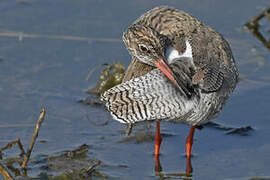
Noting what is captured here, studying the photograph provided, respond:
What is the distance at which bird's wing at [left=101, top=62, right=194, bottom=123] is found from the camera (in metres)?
5.66

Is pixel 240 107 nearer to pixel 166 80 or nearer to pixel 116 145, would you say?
pixel 116 145

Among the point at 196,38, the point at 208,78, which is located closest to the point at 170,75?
the point at 208,78

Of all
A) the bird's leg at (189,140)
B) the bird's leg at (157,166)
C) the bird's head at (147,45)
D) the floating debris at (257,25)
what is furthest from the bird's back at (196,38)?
the floating debris at (257,25)

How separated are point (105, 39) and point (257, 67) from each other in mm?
2059

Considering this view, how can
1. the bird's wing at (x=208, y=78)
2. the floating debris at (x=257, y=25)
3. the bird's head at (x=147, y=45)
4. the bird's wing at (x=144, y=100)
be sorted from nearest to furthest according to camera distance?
1. the bird's wing at (x=144, y=100)
2. the bird's wing at (x=208, y=78)
3. the bird's head at (x=147, y=45)
4. the floating debris at (x=257, y=25)

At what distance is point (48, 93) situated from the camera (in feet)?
26.5

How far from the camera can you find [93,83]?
8.45 m

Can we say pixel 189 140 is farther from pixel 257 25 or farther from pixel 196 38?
pixel 257 25

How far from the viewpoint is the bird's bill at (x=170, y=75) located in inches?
228

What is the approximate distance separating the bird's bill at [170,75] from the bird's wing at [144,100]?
4 cm

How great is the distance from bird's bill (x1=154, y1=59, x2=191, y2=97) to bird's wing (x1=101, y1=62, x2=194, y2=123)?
4 centimetres

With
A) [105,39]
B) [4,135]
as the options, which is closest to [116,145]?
[4,135]

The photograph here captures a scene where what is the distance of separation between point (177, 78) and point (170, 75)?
0.29ft

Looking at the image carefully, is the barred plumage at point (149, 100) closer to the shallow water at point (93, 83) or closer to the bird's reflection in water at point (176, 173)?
the bird's reflection in water at point (176, 173)
